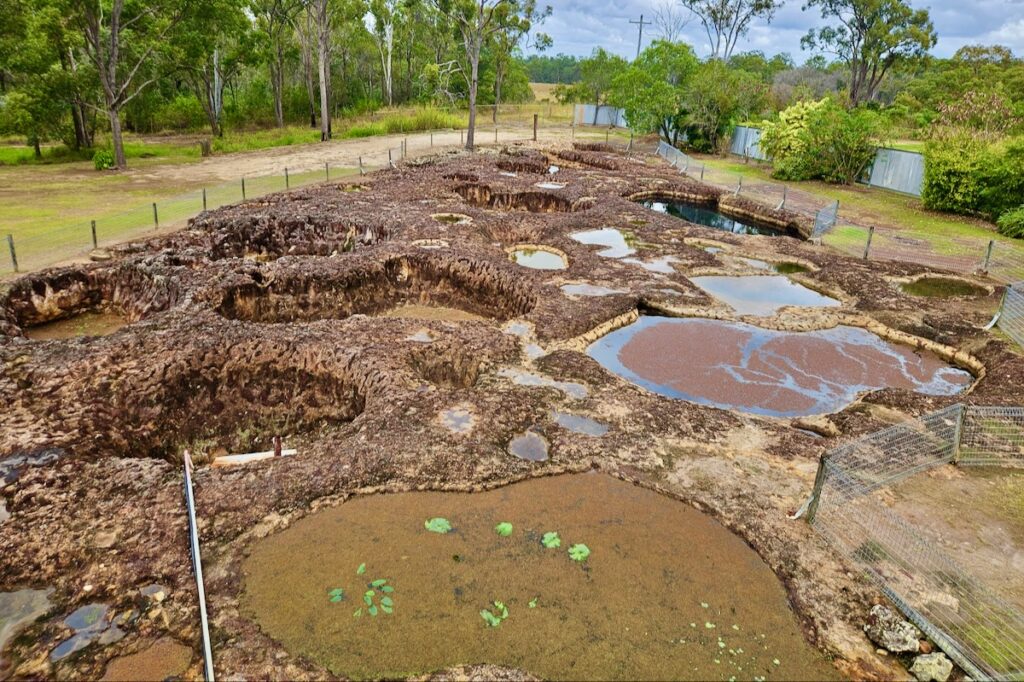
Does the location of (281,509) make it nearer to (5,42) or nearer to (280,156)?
(280,156)

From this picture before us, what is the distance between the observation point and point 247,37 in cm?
3928

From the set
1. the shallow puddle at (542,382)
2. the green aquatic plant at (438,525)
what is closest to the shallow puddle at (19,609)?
the green aquatic plant at (438,525)

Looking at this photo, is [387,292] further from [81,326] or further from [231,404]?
[81,326]

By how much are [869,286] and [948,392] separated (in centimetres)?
599

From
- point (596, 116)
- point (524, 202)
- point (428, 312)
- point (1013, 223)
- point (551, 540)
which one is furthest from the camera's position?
point (596, 116)

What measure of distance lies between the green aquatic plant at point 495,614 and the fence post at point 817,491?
13.0 feet

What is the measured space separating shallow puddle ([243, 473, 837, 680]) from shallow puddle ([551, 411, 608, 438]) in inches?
57.2

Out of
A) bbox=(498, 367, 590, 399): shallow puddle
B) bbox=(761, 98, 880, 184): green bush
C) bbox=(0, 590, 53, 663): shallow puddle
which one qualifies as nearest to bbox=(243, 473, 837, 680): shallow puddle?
bbox=(0, 590, 53, 663): shallow puddle

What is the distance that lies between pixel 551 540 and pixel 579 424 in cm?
268

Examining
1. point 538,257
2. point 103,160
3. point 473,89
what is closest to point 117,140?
point 103,160

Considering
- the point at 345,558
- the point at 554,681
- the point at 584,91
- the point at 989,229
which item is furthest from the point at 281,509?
the point at 584,91

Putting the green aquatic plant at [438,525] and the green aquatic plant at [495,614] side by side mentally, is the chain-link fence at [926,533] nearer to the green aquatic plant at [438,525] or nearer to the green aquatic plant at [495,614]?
the green aquatic plant at [495,614]

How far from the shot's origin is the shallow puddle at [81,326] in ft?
46.0

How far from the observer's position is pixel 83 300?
15.3 meters
